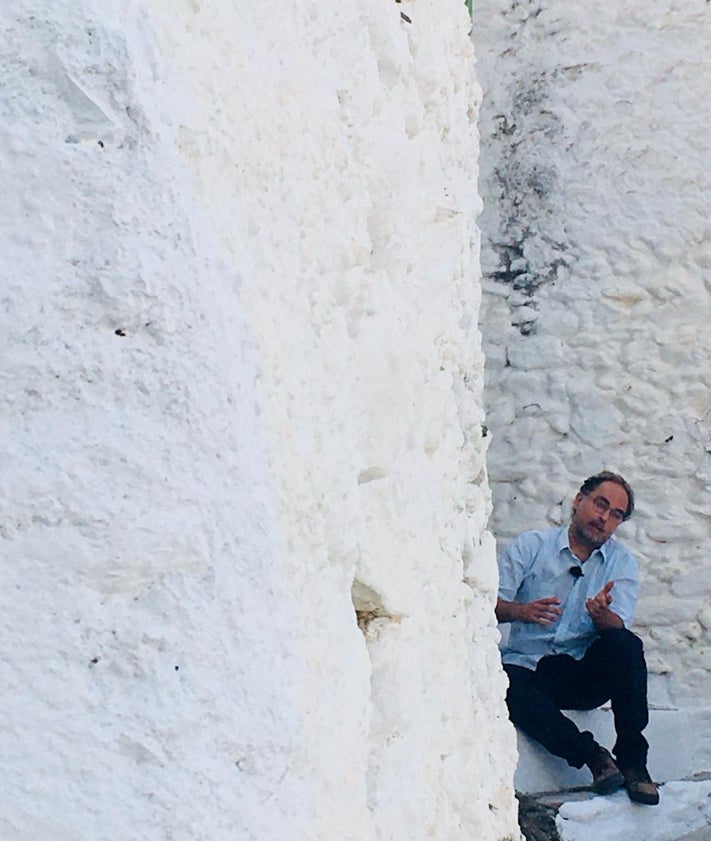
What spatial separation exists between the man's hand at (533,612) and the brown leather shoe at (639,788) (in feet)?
1.74

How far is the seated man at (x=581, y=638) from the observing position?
14.3 ft

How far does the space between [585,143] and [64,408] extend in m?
4.94

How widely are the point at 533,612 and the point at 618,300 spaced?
1.67 meters

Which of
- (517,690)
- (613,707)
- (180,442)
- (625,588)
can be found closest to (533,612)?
(517,690)

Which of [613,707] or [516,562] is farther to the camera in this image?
[516,562]

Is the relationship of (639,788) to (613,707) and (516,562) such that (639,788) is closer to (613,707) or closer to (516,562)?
(613,707)

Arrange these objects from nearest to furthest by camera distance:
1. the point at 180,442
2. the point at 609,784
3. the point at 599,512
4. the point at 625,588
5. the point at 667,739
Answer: the point at 180,442 < the point at 609,784 < the point at 599,512 < the point at 625,588 < the point at 667,739

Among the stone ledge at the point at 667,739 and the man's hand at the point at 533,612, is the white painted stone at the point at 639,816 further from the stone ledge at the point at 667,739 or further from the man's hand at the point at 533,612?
the man's hand at the point at 533,612

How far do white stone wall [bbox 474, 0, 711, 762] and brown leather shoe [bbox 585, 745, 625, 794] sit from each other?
3.67 feet

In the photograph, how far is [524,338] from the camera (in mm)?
5578

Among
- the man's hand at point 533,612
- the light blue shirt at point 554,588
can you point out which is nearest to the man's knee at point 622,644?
the light blue shirt at point 554,588

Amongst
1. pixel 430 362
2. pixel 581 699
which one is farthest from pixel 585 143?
pixel 430 362

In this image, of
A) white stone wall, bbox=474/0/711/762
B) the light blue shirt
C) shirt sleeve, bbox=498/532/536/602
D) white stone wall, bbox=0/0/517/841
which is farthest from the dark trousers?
white stone wall, bbox=0/0/517/841

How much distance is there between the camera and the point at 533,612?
14.4 ft
